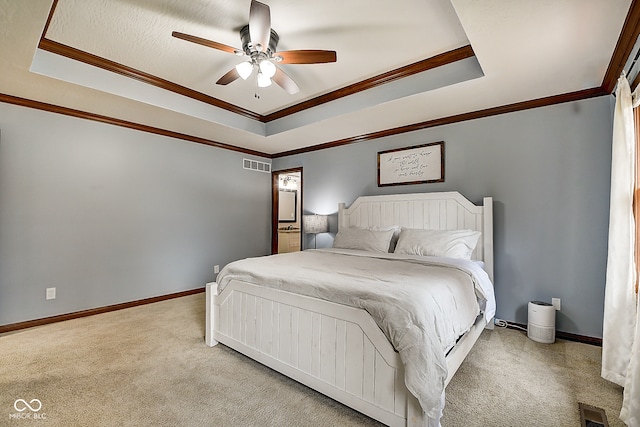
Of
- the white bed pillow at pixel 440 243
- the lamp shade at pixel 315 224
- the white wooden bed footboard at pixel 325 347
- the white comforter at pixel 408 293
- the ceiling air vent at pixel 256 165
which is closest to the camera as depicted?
the white comforter at pixel 408 293

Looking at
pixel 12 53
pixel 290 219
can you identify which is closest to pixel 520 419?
pixel 12 53

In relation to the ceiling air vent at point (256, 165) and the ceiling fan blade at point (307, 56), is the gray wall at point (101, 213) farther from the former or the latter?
the ceiling fan blade at point (307, 56)

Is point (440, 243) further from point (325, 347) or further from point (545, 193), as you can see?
point (325, 347)

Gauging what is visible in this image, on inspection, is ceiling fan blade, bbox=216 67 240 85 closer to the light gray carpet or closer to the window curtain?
the light gray carpet

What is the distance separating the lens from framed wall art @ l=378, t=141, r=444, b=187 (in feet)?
11.9

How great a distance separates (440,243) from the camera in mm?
2963

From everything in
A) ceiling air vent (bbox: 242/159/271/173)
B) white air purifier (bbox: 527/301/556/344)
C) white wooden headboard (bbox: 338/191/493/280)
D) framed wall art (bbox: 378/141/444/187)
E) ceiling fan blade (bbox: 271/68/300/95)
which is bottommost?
white air purifier (bbox: 527/301/556/344)

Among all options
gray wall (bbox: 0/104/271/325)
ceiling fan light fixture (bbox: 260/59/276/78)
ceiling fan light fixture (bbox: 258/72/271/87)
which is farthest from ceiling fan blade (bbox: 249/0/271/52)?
gray wall (bbox: 0/104/271/325)

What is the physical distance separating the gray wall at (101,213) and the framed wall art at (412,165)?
257cm

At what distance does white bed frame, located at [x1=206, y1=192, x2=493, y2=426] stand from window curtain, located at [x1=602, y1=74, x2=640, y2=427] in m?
0.81

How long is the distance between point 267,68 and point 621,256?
2850mm

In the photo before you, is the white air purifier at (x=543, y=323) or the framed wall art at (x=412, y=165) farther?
the framed wall art at (x=412, y=165)

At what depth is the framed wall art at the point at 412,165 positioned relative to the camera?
3613mm

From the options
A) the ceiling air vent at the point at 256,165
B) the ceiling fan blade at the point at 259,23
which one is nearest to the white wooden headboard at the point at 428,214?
the ceiling air vent at the point at 256,165
